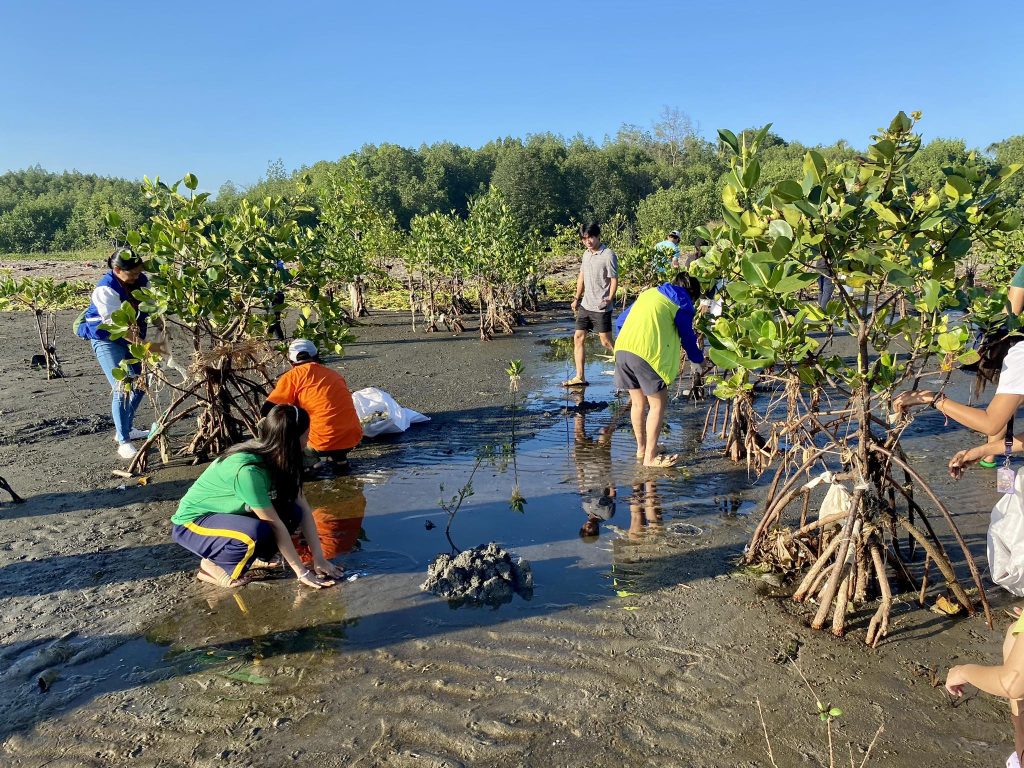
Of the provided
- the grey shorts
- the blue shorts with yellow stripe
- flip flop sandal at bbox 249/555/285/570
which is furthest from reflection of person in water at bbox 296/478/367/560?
the grey shorts

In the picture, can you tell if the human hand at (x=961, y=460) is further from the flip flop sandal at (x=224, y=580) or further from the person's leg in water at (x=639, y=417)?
the flip flop sandal at (x=224, y=580)

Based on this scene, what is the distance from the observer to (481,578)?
388cm

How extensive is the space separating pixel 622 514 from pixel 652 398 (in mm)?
1191

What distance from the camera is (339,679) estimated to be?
3.14 metres

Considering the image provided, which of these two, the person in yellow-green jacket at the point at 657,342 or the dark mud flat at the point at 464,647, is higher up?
the person in yellow-green jacket at the point at 657,342

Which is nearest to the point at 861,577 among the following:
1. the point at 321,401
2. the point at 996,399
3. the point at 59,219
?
the point at 996,399

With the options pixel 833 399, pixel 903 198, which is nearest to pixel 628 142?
pixel 833 399

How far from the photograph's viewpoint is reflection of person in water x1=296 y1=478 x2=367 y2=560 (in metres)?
4.56

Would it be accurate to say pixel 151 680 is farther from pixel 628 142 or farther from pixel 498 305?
pixel 628 142

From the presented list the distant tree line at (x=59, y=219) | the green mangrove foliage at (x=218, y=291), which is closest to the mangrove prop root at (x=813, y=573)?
the green mangrove foliage at (x=218, y=291)

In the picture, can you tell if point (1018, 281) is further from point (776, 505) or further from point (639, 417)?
point (639, 417)

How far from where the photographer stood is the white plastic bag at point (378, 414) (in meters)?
6.99

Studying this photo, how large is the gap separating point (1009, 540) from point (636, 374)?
320 centimetres

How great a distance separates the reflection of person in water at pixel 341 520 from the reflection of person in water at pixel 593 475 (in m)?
1.56
